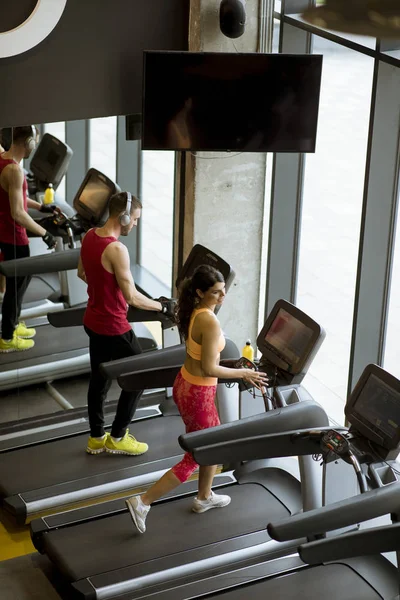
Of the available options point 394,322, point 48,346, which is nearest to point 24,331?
point 48,346

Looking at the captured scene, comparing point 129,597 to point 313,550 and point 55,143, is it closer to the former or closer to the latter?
point 313,550

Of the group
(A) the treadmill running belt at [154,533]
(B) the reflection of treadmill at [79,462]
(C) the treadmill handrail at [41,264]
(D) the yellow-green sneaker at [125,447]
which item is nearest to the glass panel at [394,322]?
(B) the reflection of treadmill at [79,462]

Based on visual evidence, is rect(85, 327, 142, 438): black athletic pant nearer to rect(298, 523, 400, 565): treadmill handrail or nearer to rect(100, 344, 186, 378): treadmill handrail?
rect(100, 344, 186, 378): treadmill handrail

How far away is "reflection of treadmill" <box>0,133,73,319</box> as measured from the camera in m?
4.89

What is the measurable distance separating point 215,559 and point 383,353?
157 cm

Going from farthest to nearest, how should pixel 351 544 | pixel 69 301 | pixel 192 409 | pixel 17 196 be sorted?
1. pixel 69 301
2. pixel 17 196
3. pixel 192 409
4. pixel 351 544

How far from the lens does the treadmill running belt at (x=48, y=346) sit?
17.0 feet

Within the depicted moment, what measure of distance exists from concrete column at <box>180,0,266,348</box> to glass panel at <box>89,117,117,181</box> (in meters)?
0.52

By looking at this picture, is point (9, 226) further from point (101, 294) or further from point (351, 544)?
point (351, 544)

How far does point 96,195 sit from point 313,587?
2.70 meters

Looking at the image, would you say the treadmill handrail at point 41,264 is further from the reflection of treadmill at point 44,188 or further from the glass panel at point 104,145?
the glass panel at point 104,145

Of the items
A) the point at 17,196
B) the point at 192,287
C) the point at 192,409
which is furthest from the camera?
the point at 17,196

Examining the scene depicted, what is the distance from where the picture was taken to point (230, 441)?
3.60m

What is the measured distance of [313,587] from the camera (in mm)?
3602
